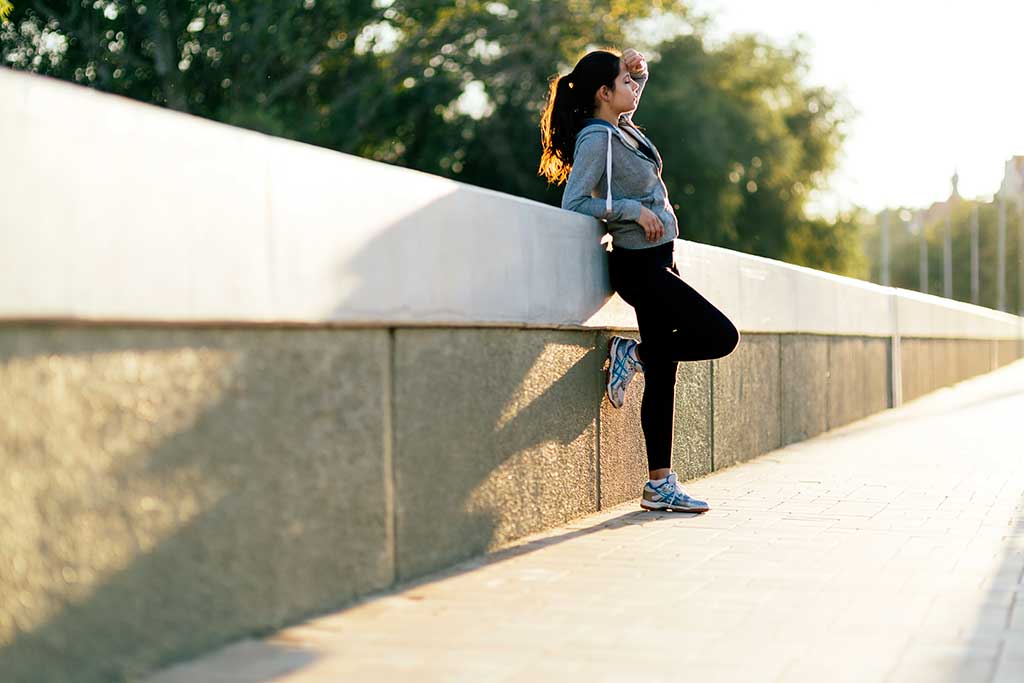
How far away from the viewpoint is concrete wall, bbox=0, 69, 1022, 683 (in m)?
2.99

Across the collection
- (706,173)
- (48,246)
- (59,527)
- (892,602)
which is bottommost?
(892,602)

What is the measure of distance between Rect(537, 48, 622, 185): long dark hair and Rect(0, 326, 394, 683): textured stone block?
2.32m

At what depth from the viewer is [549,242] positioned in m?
5.74

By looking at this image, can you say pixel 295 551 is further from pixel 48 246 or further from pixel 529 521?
pixel 529 521

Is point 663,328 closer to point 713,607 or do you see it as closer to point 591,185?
point 591,185

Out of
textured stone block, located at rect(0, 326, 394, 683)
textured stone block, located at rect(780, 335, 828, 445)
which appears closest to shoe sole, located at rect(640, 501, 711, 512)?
textured stone block, located at rect(0, 326, 394, 683)

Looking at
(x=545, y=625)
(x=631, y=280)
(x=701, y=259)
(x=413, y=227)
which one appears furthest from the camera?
(x=701, y=259)

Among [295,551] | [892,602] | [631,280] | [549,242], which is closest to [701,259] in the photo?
[631,280]

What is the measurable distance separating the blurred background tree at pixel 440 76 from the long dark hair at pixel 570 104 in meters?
20.6

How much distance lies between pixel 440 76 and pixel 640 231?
28.0m

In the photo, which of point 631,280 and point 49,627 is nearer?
point 49,627

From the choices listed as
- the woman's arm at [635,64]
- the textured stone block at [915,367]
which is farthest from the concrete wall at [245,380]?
the textured stone block at [915,367]

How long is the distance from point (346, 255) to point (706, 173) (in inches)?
1320

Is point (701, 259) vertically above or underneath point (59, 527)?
above
